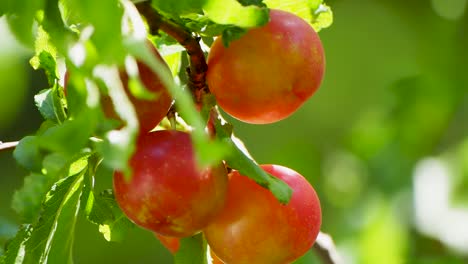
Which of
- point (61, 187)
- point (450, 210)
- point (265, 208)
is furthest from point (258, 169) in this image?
point (450, 210)

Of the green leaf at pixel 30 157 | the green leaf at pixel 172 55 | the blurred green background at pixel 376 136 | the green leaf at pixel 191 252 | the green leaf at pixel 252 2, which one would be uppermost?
the green leaf at pixel 252 2

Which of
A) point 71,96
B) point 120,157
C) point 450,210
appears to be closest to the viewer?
point 120,157

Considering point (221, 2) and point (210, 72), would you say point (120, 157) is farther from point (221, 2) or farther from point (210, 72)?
point (210, 72)

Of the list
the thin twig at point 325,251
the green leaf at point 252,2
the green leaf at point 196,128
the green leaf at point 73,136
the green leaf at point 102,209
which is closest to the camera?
the green leaf at point 196,128

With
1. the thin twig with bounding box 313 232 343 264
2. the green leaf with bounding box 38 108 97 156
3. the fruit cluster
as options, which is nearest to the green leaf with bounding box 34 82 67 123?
the fruit cluster

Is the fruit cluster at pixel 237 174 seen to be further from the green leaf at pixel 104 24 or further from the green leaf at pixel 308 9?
the green leaf at pixel 104 24

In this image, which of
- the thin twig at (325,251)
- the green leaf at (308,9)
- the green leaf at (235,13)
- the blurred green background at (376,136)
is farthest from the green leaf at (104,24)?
the blurred green background at (376,136)

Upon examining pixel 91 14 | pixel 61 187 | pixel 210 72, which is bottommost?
pixel 61 187

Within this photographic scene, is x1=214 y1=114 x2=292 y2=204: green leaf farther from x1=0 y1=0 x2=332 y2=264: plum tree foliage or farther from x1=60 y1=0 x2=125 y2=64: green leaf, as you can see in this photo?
x1=60 y1=0 x2=125 y2=64: green leaf
